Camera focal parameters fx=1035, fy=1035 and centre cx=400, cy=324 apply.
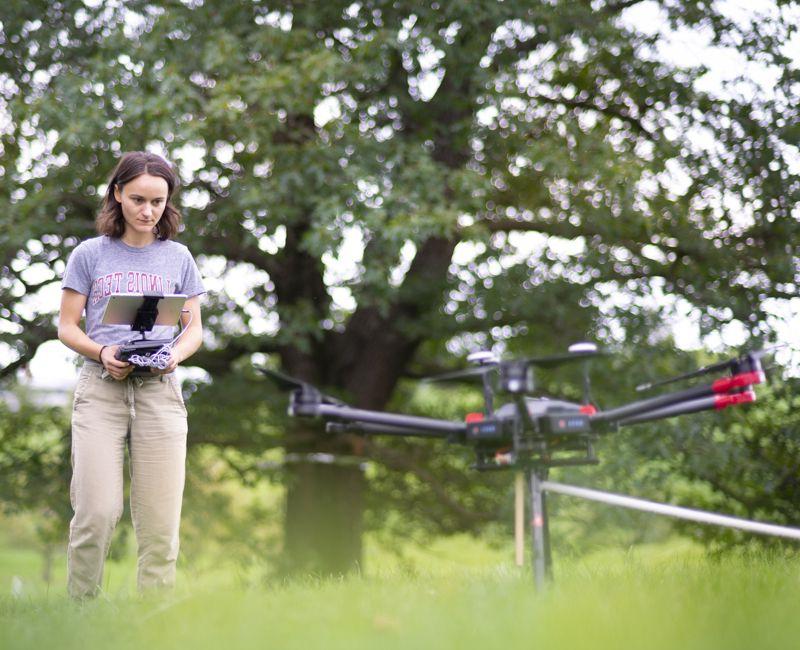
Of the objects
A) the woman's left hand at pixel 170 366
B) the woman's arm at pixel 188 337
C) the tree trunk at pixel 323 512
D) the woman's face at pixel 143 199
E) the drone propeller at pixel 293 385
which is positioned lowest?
the tree trunk at pixel 323 512

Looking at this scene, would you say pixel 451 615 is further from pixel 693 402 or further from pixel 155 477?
pixel 155 477

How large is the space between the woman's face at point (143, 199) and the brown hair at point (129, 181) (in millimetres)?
21

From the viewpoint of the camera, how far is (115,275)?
351 cm

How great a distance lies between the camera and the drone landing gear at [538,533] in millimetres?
2854

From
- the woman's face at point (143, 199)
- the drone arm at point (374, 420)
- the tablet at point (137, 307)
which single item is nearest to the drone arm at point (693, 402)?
the drone arm at point (374, 420)

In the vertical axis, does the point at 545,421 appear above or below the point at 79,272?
below

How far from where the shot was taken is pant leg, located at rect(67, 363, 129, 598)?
11.0 ft

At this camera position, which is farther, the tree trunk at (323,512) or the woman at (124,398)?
the tree trunk at (323,512)

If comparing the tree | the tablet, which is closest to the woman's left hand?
the tablet

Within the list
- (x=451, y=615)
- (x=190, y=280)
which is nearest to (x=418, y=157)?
(x=190, y=280)

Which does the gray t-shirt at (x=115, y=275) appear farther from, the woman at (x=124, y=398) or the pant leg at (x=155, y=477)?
the pant leg at (x=155, y=477)

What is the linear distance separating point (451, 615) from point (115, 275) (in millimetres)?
1711

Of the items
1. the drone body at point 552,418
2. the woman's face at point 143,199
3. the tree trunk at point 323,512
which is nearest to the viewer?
the drone body at point 552,418

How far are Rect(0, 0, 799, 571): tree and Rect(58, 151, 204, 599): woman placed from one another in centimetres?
263
